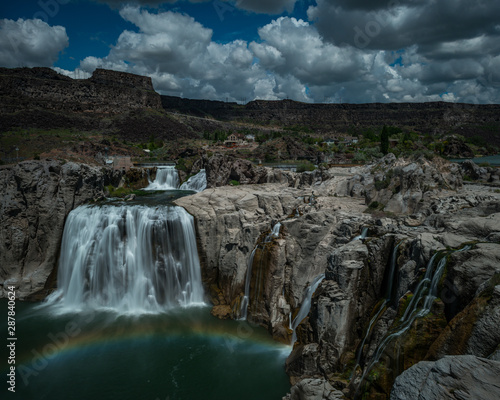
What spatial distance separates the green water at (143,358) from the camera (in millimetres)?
13891

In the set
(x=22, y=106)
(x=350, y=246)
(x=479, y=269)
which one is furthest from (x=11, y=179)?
(x=22, y=106)

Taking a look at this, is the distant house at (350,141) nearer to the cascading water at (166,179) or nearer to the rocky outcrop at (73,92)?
the cascading water at (166,179)

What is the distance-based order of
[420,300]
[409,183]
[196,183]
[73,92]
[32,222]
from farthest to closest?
[73,92]
[196,183]
[32,222]
[409,183]
[420,300]

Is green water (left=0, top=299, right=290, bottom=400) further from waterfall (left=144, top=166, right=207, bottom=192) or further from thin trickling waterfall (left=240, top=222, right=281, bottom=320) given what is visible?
waterfall (left=144, top=166, right=207, bottom=192)

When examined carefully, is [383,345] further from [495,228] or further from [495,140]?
[495,140]

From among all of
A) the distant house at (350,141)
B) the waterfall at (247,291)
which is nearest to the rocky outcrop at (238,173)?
the waterfall at (247,291)

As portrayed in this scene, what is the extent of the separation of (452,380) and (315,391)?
6.11 metres

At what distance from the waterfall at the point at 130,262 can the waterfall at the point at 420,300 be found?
1358 cm

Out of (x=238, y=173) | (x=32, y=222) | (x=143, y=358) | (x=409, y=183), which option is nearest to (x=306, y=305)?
(x=143, y=358)

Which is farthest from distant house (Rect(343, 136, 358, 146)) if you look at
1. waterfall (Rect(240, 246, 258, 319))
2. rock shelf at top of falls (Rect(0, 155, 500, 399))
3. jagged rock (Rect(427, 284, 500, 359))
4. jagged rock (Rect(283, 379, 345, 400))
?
jagged rock (Rect(427, 284, 500, 359))

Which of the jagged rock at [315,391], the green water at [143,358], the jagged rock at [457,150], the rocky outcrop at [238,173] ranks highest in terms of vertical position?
the jagged rock at [457,150]

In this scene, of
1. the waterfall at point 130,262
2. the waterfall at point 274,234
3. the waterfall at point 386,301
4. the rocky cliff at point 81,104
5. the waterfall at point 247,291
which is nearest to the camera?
the waterfall at point 386,301

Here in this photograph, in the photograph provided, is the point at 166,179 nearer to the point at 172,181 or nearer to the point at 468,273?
the point at 172,181

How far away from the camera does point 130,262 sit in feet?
70.9
